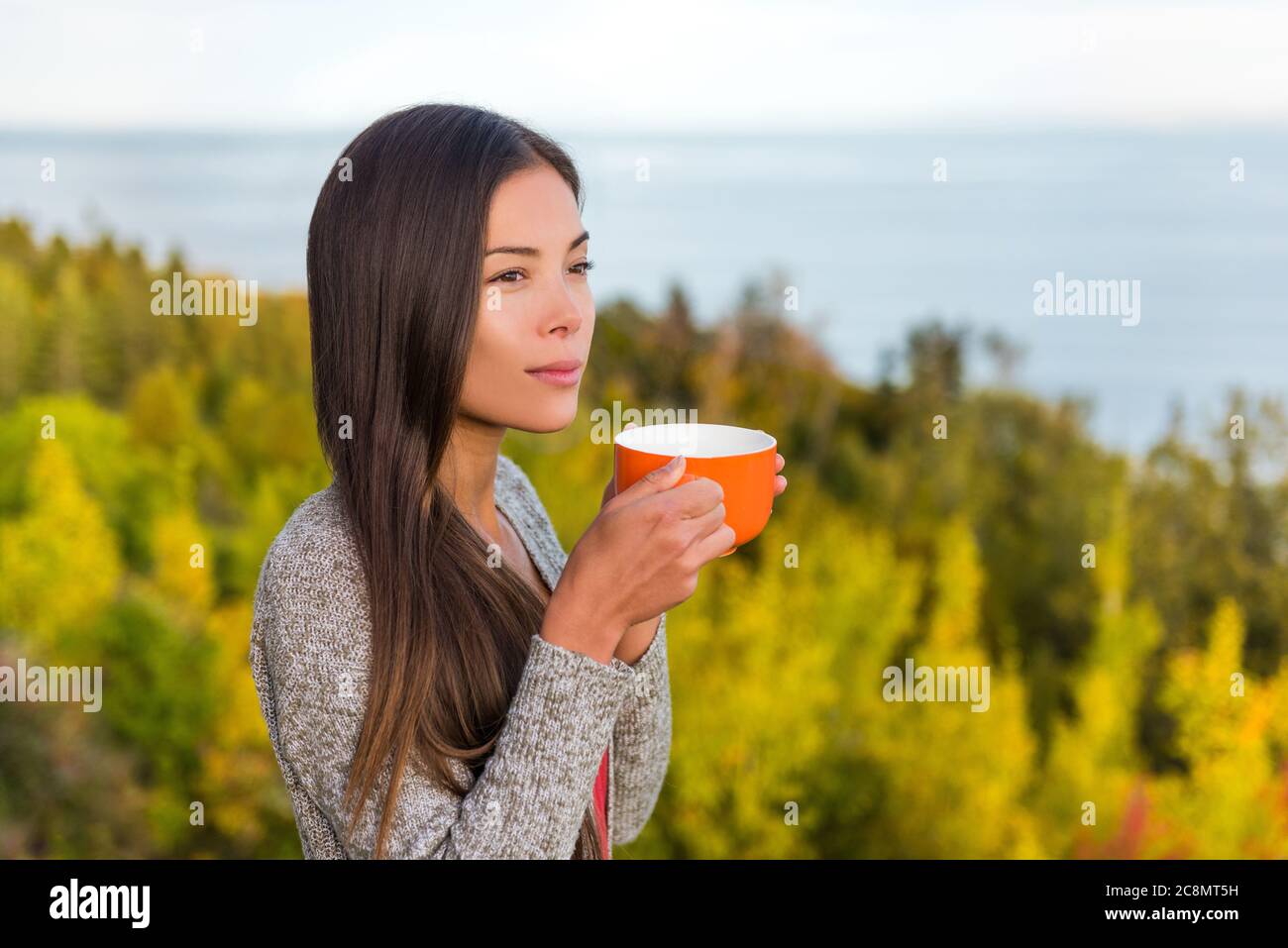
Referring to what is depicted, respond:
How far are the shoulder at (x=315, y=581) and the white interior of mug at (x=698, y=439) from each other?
33cm

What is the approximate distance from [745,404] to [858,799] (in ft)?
5.38

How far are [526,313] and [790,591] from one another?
3.76 meters

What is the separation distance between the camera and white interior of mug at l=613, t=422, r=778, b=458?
1365mm

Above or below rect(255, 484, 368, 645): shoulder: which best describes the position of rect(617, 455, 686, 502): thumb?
above

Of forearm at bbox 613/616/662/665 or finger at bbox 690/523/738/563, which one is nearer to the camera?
finger at bbox 690/523/738/563

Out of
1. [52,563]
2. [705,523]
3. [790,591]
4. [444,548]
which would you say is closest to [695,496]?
[705,523]

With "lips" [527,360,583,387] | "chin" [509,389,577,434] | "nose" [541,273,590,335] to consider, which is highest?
"nose" [541,273,590,335]

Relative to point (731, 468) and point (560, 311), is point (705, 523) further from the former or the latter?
point (560, 311)

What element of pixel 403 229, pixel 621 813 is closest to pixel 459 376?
pixel 403 229

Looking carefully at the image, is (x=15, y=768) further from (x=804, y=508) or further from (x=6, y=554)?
(x=804, y=508)

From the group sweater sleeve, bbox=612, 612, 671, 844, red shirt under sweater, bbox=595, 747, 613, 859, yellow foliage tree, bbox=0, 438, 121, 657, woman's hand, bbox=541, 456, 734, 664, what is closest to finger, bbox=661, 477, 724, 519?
woman's hand, bbox=541, 456, 734, 664

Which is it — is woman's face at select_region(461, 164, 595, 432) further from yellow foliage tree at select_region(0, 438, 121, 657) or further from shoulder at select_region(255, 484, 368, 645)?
yellow foliage tree at select_region(0, 438, 121, 657)

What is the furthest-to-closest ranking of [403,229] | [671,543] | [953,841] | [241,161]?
[953,841] → [241,161] → [403,229] → [671,543]

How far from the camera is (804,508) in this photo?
16.6ft
